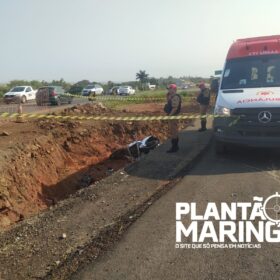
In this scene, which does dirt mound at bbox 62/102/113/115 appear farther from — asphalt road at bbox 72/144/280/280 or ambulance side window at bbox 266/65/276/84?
asphalt road at bbox 72/144/280/280

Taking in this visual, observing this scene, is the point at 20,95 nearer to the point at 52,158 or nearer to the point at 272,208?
the point at 52,158

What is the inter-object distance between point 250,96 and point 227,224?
4124 mm

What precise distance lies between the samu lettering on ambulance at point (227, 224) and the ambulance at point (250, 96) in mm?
2628

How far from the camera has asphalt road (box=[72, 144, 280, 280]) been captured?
4336mm

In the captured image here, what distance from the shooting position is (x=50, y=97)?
3055cm

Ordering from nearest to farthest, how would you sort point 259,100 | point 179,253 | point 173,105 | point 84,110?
point 179,253, point 259,100, point 173,105, point 84,110

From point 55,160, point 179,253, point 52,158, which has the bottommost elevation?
point 55,160

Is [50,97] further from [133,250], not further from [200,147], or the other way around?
[133,250]

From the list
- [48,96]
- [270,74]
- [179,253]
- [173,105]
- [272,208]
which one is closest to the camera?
[179,253]

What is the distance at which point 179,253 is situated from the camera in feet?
15.8

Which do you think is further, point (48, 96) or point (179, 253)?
point (48, 96)

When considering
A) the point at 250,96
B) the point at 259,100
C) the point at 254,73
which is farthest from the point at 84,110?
the point at 259,100

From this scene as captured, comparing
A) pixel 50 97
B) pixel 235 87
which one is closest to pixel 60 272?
pixel 235 87

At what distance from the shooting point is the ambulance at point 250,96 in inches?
336
